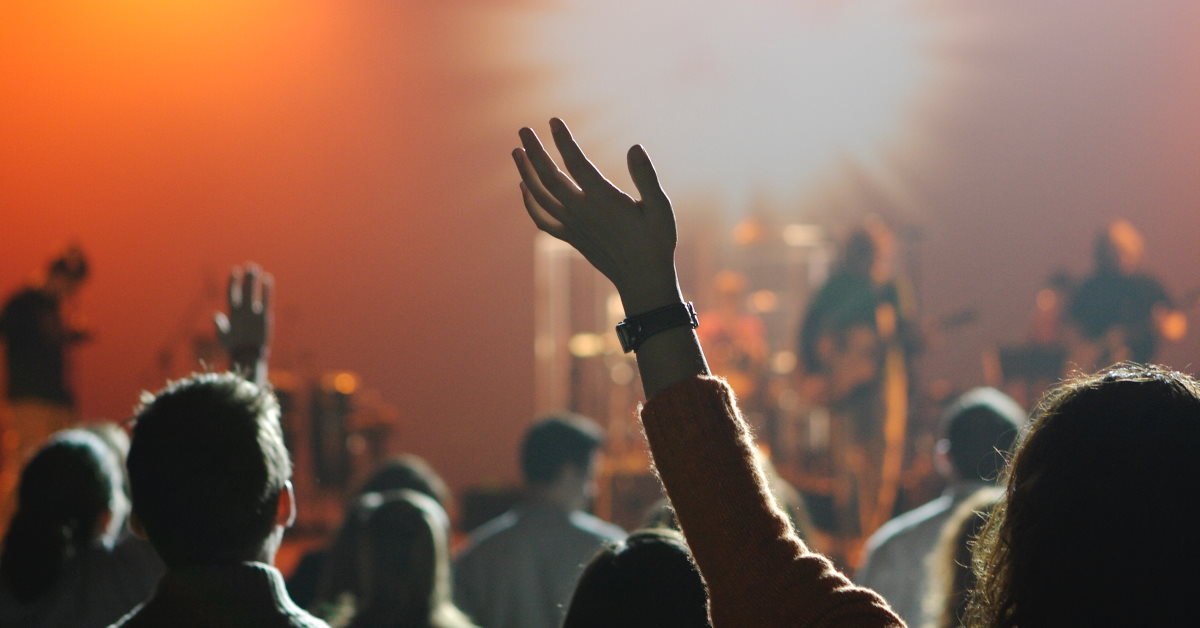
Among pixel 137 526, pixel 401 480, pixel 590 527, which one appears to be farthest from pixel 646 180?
pixel 401 480

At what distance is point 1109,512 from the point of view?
3.06 feet

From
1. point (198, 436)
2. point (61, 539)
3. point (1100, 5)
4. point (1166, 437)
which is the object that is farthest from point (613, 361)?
point (1166, 437)

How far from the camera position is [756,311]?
10.7 meters

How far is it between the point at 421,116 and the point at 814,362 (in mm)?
5006

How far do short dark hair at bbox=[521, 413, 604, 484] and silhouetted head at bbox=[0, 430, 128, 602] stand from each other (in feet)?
5.09

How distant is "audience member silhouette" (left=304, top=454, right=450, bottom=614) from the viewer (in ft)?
10.4

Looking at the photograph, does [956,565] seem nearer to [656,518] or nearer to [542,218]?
[656,518]

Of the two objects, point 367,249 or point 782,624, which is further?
point 367,249

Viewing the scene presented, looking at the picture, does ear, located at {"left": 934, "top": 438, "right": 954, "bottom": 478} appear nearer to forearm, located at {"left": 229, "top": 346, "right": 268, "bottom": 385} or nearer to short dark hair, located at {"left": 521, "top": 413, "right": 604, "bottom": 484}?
short dark hair, located at {"left": 521, "top": 413, "right": 604, "bottom": 484}

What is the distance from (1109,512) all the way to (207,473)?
43.5 inches

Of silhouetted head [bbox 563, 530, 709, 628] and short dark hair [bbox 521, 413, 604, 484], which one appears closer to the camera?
silhouetted head [bbox 563, 530, 709, 628]

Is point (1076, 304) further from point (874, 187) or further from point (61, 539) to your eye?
point (61, 539)

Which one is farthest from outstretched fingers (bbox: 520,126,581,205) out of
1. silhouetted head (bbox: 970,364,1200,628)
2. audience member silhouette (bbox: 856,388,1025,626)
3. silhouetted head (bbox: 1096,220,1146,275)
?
silhouetted head (bbox: 1096,220,1146,275)

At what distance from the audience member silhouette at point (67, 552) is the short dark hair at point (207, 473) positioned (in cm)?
99
